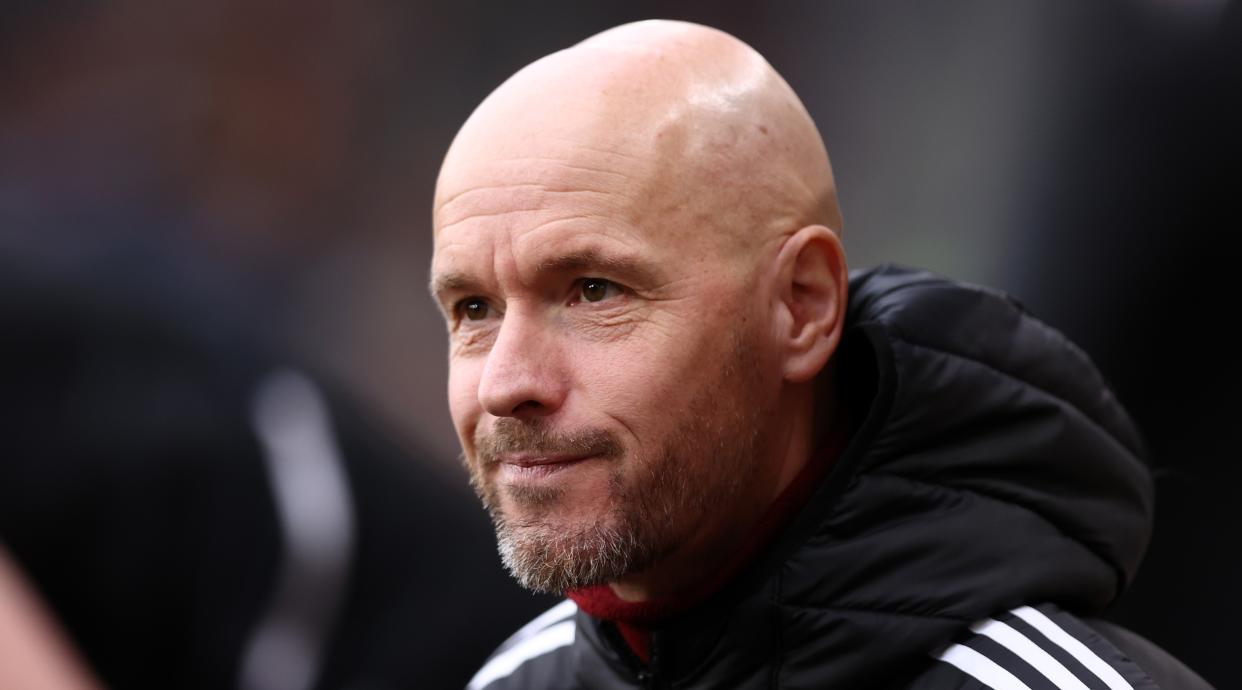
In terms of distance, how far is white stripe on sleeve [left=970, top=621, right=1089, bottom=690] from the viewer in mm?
1310

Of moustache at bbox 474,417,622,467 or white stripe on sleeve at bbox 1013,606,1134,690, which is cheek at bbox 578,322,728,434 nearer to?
moustache at bbox 474,417,622,467

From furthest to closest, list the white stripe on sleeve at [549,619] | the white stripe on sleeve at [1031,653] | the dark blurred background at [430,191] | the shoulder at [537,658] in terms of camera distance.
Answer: the dark blurred background at [430,191] < the white stripe on sleeve at [549,619] < the shoulder at [537,658] < the white stripe on sleeve at [1031,653]

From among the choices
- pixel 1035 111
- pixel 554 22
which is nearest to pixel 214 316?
pixel 554 22

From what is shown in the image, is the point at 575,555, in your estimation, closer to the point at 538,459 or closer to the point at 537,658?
the point at 538,459

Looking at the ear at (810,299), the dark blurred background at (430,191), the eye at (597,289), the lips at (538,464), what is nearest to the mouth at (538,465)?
the lips at (538,464)

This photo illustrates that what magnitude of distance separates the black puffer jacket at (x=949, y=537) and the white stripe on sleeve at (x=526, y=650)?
29cm

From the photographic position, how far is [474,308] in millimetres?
1514

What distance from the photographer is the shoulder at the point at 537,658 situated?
1.81 meters

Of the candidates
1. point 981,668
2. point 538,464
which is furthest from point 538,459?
point 981,668

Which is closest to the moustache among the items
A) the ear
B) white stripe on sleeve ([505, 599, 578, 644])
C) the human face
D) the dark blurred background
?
the human face

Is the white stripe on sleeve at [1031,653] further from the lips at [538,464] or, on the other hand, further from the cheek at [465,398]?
the cheek at [465,398]

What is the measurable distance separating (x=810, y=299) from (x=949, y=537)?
0.33 metres

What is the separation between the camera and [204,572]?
124 inches

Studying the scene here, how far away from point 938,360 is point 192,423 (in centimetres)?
233
